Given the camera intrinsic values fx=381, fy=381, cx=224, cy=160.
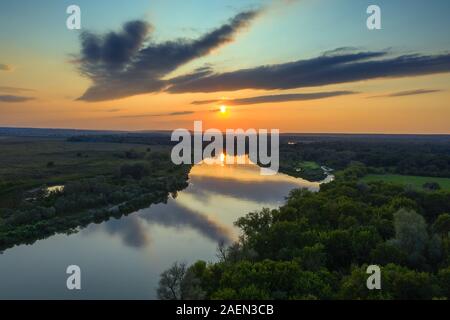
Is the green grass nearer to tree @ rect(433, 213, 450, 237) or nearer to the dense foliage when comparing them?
the dense foliage

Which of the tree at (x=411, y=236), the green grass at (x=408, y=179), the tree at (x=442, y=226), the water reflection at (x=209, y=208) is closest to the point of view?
the tree at (x=411, y=236)

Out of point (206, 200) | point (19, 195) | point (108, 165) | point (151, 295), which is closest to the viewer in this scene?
point (151, 295)

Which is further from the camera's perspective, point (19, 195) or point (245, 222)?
point (19, 195)

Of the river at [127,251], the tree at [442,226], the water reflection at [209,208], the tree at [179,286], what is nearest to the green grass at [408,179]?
the water reflection at [209,208]

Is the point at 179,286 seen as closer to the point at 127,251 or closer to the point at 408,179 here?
the point at 127,251

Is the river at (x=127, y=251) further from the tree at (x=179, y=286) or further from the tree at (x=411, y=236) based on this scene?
the tree at (x=411, y=236)

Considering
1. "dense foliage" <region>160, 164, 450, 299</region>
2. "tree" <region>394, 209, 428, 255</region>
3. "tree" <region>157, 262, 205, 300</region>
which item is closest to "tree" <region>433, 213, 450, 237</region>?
"dense foliage" <region>160, 164, 450, 299</region>

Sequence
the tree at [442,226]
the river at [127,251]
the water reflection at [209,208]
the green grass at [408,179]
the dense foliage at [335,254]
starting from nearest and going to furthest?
1. the dense foliage at [335,254]
2. the river at [127,251]
3. the tree at [442,226]
4. the water reflection at [209,208]
5. the green grass at [408,179]

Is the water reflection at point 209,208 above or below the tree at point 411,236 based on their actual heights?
below

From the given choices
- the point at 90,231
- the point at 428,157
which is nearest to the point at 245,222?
the point at 90,231

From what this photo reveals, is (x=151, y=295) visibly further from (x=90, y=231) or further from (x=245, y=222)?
(x=90, y=231)
